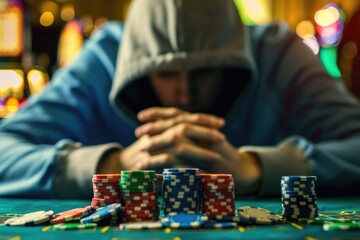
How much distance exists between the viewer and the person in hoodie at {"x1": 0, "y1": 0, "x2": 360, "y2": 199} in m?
1.89

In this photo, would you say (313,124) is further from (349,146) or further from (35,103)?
(35,103)

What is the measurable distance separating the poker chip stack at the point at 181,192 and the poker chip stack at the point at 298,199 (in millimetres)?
213

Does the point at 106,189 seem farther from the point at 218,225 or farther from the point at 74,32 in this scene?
the point at 74,32

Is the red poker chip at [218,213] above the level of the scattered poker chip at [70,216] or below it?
below

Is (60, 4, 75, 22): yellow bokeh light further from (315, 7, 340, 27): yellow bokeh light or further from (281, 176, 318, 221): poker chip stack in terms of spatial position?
(281, 176, 318, 221): poker chip stack

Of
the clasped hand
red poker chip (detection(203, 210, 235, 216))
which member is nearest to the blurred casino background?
the clasped hand

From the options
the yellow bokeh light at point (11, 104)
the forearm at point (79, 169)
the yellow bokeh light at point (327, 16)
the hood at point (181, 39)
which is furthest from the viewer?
the yellow bokeh light at point (327, 16)

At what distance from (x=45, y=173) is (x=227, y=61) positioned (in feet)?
2.69

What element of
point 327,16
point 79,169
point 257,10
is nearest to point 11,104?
point 79,169

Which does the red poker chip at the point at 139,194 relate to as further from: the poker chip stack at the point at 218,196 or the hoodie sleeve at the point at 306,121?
the hoodie sleeve at the point at 306,121

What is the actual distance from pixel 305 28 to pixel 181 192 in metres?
9.49

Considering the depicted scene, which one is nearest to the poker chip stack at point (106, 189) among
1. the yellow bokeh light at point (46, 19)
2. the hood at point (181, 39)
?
the hood at point (181, 39)

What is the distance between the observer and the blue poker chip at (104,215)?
1192 millimetres

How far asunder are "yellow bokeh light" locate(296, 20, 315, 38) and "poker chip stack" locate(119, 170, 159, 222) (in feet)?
30.6
